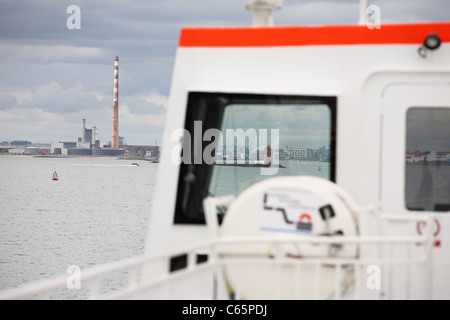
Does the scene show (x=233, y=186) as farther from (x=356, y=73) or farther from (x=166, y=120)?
(x=356, y=73)

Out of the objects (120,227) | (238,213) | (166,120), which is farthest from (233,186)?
(120,227)

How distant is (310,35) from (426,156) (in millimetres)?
1237

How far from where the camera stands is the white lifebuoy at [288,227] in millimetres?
4281

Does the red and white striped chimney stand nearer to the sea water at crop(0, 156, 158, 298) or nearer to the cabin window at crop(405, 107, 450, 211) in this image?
the sea water at crop(0, 156, 158, 298)

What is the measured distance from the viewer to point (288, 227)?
4.38 meters

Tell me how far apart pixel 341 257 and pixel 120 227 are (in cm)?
5311

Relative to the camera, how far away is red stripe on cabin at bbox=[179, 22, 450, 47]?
5.13 m

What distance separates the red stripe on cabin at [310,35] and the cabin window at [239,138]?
0.41 metres

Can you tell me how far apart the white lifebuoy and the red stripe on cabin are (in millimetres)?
1281

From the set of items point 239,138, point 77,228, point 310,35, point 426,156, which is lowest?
point 77,228

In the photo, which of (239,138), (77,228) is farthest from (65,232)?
(239,138)

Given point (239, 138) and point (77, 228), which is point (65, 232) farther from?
point (239, 138)

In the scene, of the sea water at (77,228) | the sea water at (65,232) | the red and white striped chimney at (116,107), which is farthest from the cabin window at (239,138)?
the red and white striped chimney at (116,107)

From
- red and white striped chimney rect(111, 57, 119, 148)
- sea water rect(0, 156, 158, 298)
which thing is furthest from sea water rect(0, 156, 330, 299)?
red and white striped chimney rect(111, 57, 119, 148)
